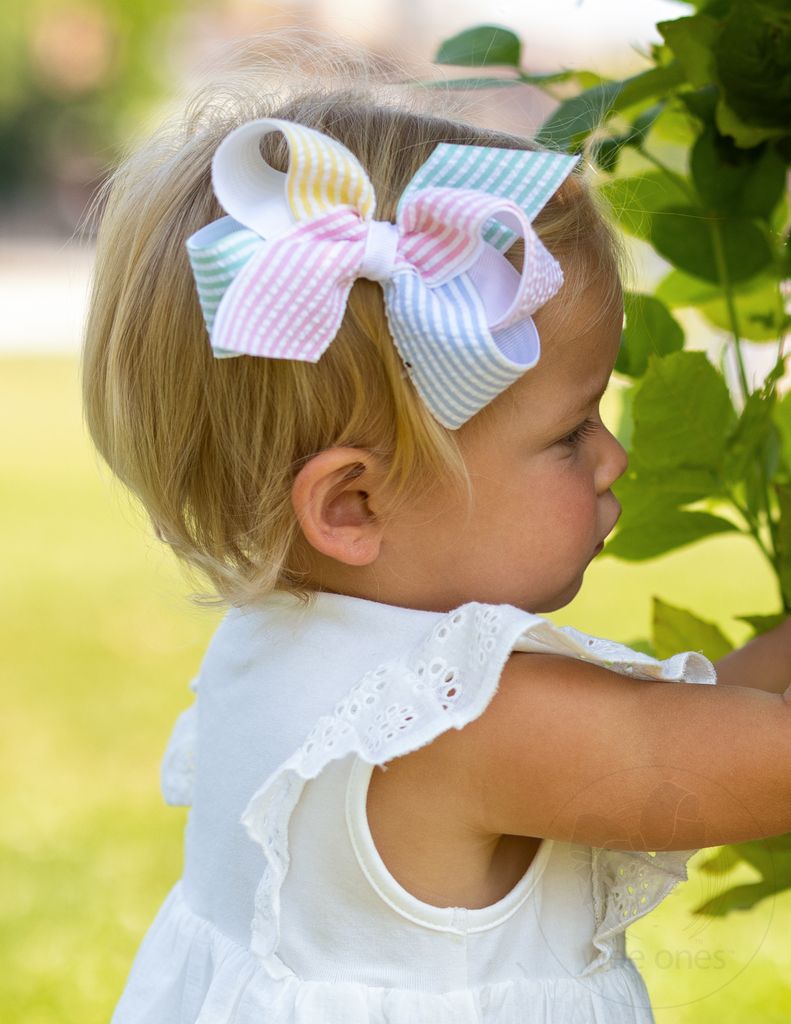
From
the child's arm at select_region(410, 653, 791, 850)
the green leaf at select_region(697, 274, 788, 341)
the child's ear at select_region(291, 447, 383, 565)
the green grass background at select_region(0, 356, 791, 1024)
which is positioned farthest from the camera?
the green grass background at select_region(0, 356, 791, 1024)

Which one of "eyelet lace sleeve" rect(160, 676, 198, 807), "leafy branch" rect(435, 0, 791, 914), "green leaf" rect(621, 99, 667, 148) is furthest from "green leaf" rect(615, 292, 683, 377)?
"eyelet lace sleeve" rect(160, 676, 198, 807)

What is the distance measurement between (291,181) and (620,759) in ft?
1.44

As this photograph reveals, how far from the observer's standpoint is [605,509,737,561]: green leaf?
1.11m

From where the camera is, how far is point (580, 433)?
3.44 ft

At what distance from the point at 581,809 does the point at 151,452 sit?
1.37 ft

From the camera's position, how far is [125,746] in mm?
3338

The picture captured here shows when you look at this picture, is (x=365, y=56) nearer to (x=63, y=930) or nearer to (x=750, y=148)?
(x=750, y=148)

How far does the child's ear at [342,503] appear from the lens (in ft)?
3.22

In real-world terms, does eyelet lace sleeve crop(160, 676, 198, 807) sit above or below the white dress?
below

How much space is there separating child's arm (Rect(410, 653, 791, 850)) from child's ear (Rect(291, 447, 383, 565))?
15cm

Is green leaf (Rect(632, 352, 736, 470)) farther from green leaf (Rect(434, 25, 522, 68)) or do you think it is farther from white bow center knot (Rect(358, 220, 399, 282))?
green leaf (Rect(434, 25, 522, 68))

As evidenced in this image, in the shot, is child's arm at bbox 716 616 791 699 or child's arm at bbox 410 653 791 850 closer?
child's arm at bbox 410 653 791 850

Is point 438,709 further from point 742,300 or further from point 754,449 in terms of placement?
point 742,300

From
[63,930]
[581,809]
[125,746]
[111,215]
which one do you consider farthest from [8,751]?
[581,809]
